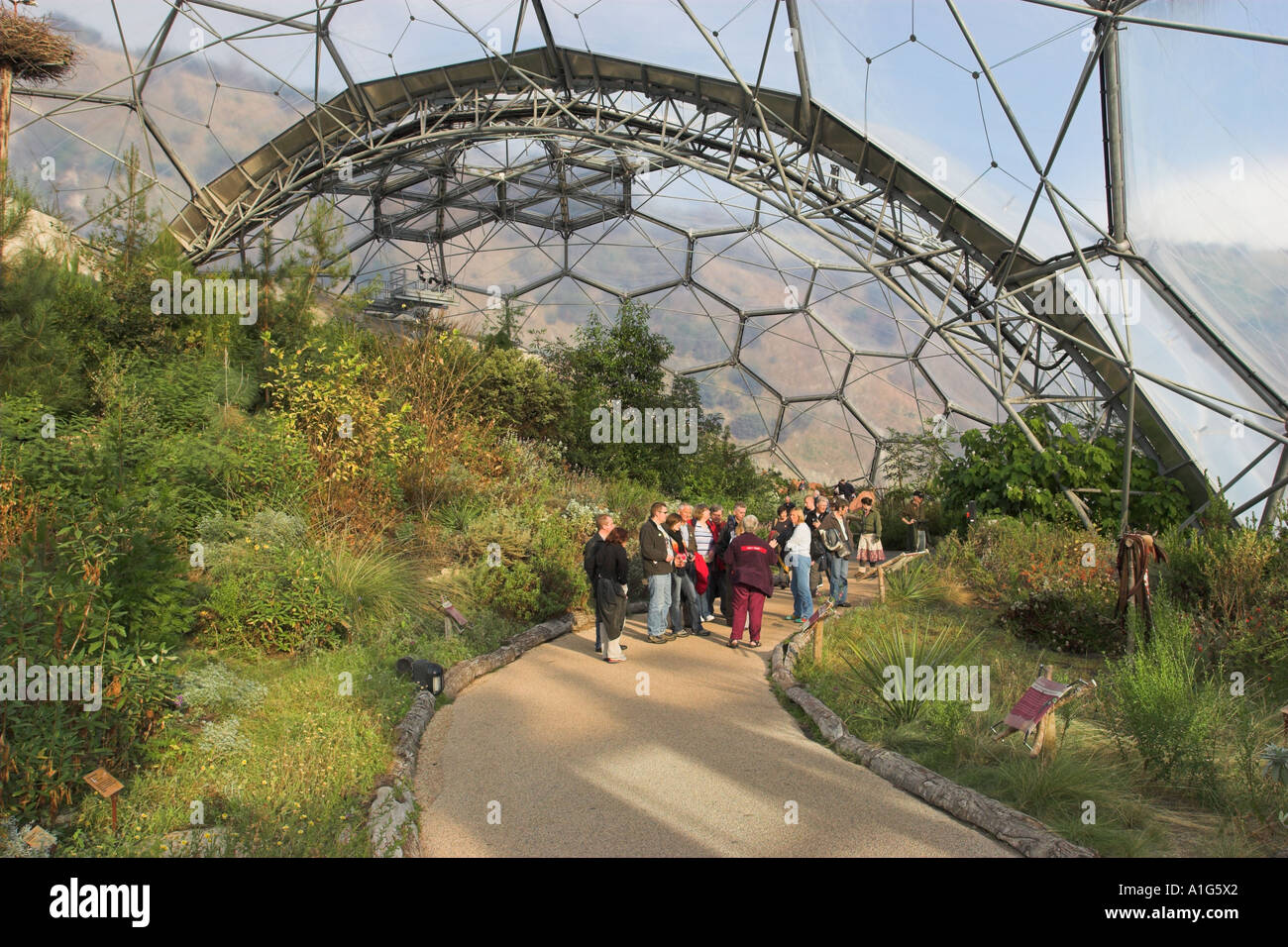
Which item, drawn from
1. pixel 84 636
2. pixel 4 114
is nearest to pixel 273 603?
pixel 84 636

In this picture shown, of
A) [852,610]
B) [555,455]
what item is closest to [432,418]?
[555,455]

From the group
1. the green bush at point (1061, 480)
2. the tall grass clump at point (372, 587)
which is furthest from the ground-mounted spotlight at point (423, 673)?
the green bush at point (1061, 480)

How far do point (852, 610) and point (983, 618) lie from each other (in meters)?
1.82

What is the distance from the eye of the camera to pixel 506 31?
21.9 metres

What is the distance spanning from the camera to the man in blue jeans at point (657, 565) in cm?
1131

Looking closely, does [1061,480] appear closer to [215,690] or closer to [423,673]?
[423,673]

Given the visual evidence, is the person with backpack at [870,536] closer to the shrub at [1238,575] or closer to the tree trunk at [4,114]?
the shrub at [1238,575]

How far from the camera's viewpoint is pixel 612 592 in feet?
33.1

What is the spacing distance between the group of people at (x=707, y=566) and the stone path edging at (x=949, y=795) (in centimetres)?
289

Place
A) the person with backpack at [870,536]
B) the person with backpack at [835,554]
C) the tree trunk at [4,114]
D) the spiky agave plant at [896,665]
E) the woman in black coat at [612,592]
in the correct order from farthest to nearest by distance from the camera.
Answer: the person with backpack at [870,536] → the person with backpack at [835,554] → the tree trunk at [4,114] → the woman in black coat at [612,592] → the spiky agave plant at [896,665]

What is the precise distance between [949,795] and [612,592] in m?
5.05

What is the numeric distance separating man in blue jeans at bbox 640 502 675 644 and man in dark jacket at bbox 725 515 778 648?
0.86m

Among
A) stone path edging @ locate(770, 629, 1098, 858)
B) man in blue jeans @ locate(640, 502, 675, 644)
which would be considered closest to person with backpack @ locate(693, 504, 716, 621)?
man in blue jeans @ locate(640, 502, 675, 644)

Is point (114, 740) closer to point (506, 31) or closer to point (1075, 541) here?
point (1075, 541)
